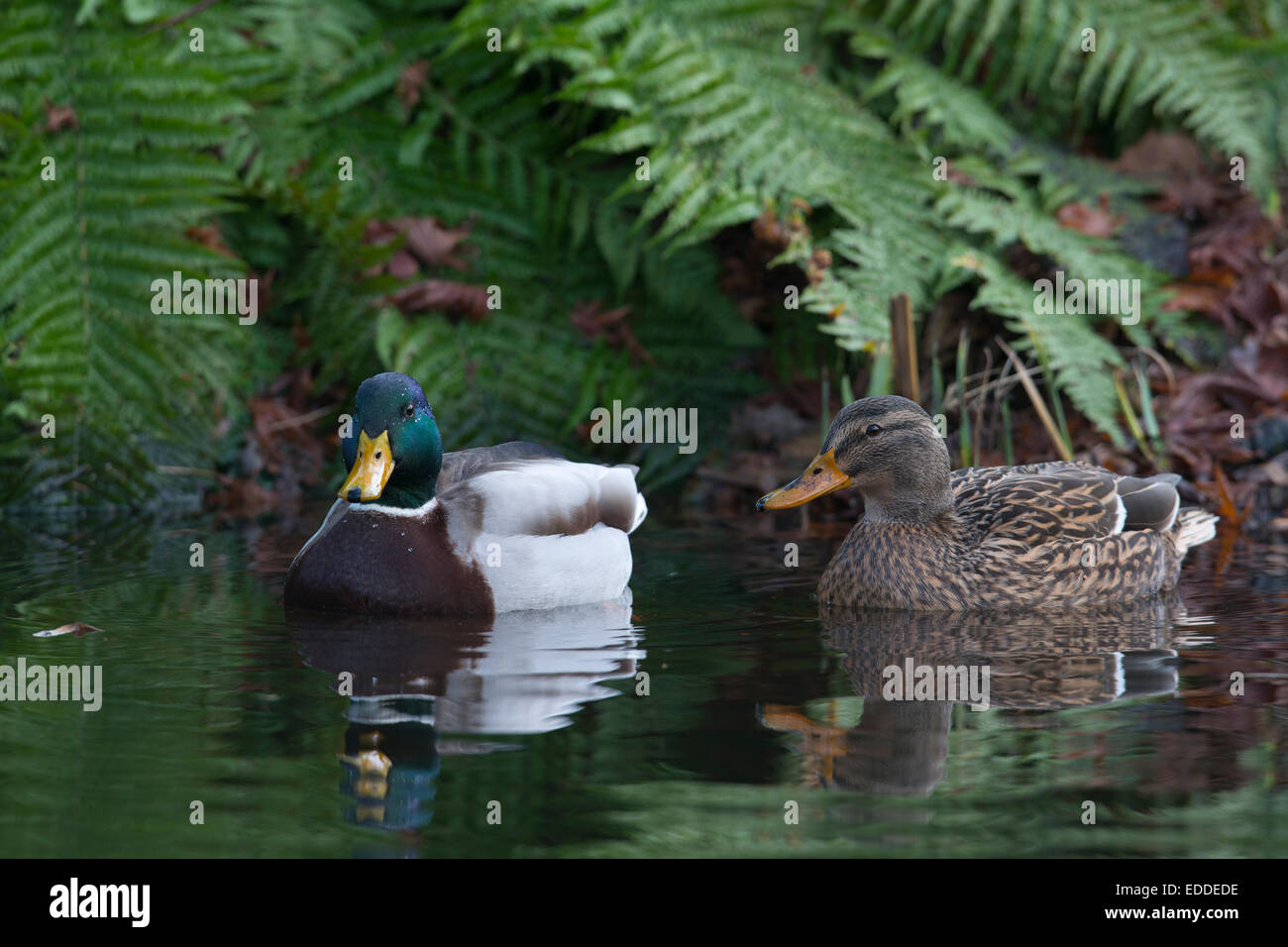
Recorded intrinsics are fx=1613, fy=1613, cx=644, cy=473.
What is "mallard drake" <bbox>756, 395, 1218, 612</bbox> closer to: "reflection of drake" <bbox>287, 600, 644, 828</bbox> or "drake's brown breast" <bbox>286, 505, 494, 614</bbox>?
"reflection of drake" <bbox>287, 600, 644, 828</bbox>

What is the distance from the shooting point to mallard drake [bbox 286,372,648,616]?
567cm

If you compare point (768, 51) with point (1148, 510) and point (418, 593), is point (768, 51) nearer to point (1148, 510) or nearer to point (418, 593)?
point (1148, 510)

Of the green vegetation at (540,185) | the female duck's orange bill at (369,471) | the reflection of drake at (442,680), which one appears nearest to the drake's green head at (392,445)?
the female duck's orange bill at (369,471)

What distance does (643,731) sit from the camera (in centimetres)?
402

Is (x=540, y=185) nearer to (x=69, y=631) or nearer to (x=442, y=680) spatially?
(x=69, y=631)

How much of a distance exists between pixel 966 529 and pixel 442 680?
92.7 inches

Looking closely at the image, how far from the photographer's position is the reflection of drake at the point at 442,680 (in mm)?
3662

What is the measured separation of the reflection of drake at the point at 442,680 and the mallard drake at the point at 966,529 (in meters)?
0.90

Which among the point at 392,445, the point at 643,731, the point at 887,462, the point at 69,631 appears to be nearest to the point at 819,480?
the point at 887,462

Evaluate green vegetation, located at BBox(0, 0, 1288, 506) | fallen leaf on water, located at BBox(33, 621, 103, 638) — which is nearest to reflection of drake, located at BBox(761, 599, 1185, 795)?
green vegetation, located at BBox(0, 0, 1288, 506)

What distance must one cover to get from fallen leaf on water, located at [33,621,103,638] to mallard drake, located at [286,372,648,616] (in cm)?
75

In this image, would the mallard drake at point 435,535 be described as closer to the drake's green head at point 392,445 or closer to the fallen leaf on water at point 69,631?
the drake's green head at point 392,445

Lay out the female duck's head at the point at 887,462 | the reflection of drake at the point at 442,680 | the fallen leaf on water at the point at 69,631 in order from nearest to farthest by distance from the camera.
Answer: the reflection of drake at the point at 442,680
the fallen leaf on water at the point at 69,631
the female duck's head at the point at 887,462

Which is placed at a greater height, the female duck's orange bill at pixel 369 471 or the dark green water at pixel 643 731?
the female duck's orange bill at pixel 369 471
